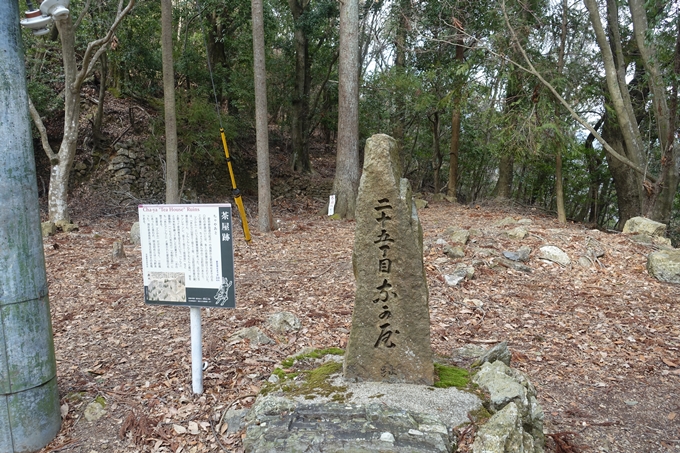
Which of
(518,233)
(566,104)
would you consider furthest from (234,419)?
(566,104)

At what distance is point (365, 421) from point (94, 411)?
220cm

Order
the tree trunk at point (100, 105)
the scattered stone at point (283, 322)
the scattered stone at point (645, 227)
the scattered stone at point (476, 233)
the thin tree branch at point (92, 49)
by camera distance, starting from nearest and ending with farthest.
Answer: the scattered stone at point (283, 322) → the scattered stone at point (476, 233) → the thin tree branch at point (92, 49) → the scattered stone at point (645, 227) → the tree trunk at point (100, 105)

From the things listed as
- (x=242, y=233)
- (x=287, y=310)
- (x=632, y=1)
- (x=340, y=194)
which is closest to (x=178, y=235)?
(x=287, y=310)

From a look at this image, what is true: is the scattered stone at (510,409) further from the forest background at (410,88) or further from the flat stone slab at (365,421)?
the forest background at (410,88)

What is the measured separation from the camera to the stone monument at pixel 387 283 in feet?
10.5

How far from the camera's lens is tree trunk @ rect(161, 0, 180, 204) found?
9.02m

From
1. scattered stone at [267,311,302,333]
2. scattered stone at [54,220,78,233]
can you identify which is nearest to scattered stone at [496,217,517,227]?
scattered stone at [267,311,302,333]

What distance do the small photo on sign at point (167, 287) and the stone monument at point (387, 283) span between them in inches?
51.6

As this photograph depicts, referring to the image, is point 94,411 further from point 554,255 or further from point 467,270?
point 554,255

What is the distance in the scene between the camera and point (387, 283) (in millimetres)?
3273

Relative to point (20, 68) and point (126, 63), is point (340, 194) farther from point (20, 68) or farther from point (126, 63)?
point (20, 68)

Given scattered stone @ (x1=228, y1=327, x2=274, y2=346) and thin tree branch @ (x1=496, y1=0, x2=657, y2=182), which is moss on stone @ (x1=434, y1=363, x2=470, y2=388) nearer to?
scattered stone @ (x1=228, y1=327, x2=274, y2=346)

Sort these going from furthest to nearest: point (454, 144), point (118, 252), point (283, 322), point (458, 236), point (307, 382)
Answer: point (454, 144) < point (458, 236) < point (118, 252) < point (283, 322) < point (307, 382)

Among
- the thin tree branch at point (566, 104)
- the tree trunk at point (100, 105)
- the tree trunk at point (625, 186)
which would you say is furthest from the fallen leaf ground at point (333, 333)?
the tree trunk at point (100, 105)
